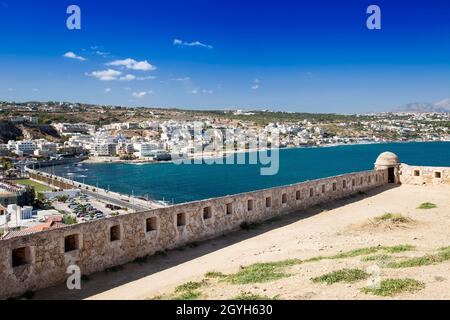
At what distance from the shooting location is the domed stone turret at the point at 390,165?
73.9ft

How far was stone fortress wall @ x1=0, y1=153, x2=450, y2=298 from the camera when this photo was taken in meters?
8.74

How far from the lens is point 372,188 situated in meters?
21.4

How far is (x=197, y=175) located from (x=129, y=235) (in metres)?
76.8

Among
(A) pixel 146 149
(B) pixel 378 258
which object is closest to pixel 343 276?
(B) pixel 378 258

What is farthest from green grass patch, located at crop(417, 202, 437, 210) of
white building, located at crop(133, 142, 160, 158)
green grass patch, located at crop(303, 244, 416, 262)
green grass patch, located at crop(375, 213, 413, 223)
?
white building, located at crop(133, 142, 160, 158)

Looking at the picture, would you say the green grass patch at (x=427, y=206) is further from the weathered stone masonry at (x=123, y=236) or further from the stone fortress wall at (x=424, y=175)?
the stone fortress wall at (x=424, y=175)

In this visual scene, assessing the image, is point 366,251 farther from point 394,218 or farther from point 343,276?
point 394,218

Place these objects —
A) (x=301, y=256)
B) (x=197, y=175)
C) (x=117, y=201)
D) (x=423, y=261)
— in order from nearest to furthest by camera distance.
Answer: (x=423, y=261) → (x=301, y=256) → (x=117, y=201) → (x=197, y=175)

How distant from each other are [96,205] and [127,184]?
2209 centimetres

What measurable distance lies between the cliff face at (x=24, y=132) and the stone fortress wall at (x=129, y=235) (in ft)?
408

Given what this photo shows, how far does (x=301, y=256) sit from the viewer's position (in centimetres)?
1062

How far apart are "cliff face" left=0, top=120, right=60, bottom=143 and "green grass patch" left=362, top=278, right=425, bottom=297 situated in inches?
5191
